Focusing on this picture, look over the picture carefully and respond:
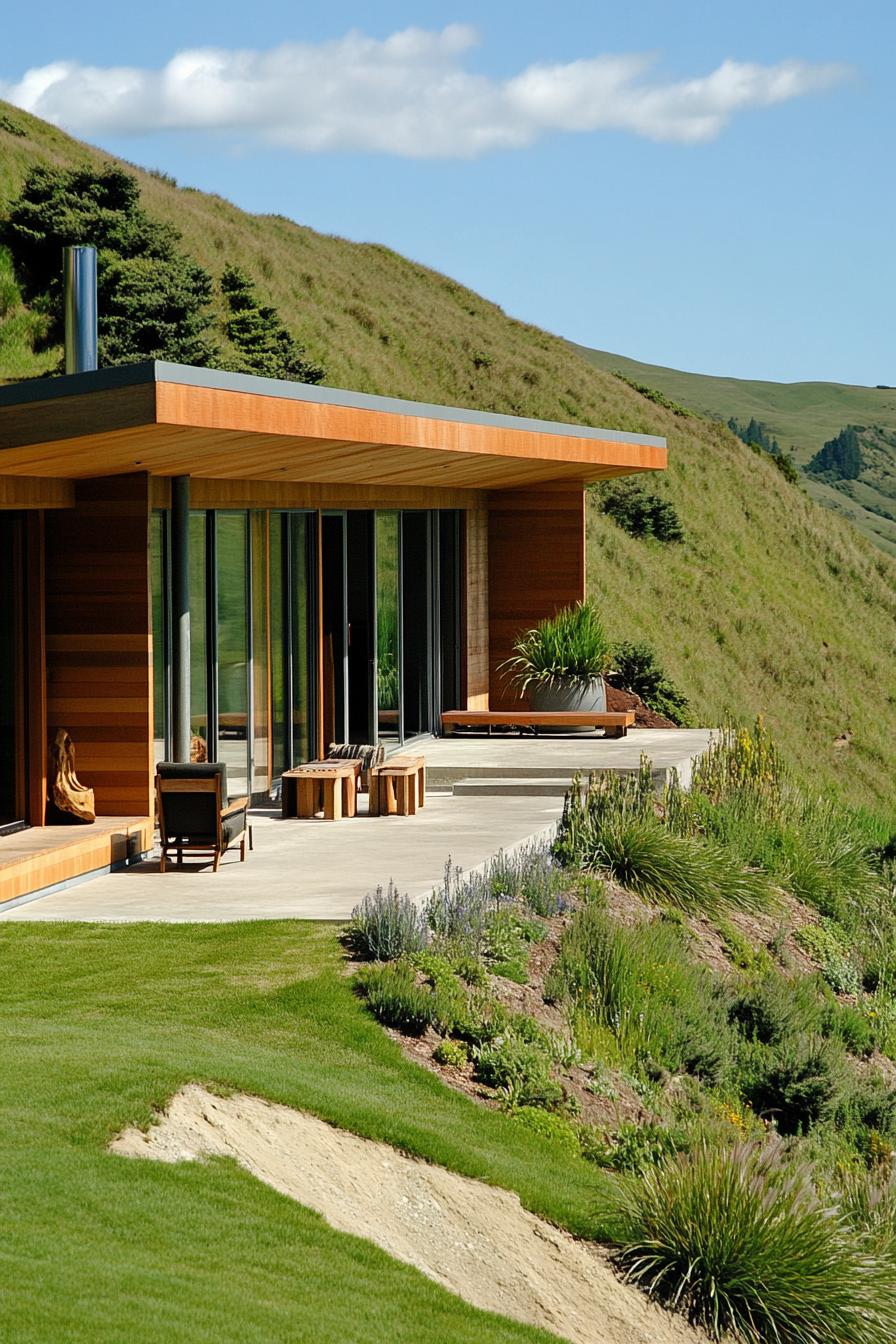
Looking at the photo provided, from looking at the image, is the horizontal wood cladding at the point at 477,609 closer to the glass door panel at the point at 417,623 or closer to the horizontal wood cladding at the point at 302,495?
the horizontal wood cladding at the point at 302,495

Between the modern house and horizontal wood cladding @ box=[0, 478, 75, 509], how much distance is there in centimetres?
2

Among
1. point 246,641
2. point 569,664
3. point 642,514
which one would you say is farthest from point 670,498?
point 246,641

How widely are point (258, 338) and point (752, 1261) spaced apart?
43.5 m

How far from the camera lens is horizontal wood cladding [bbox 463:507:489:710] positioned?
73.2 feet

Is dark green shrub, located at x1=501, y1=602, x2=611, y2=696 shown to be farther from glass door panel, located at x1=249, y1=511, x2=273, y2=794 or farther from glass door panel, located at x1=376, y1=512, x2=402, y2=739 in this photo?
glass door panel, located at x1=249, y1=511, x2=273, y2=794

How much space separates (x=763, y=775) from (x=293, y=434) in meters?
7.15

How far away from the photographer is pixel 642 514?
1898 inches

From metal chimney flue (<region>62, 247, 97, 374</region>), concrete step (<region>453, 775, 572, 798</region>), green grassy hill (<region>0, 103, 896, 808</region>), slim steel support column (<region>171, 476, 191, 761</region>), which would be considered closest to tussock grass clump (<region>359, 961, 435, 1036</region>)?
slim steel support column (<region>171, 476, 191, 761</region>)

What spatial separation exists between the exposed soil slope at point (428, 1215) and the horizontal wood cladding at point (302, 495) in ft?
25.6

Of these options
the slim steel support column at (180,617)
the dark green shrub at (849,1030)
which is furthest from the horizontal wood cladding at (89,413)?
the dark green shrub at (849,1030)

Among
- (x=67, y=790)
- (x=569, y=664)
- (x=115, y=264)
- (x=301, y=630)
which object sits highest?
(x=115, y=264)

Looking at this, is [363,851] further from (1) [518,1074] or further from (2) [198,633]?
(1) [518,1074]

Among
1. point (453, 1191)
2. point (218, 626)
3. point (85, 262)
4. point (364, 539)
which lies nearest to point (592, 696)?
point (364, 539)

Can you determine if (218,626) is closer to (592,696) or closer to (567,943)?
(567,943)
